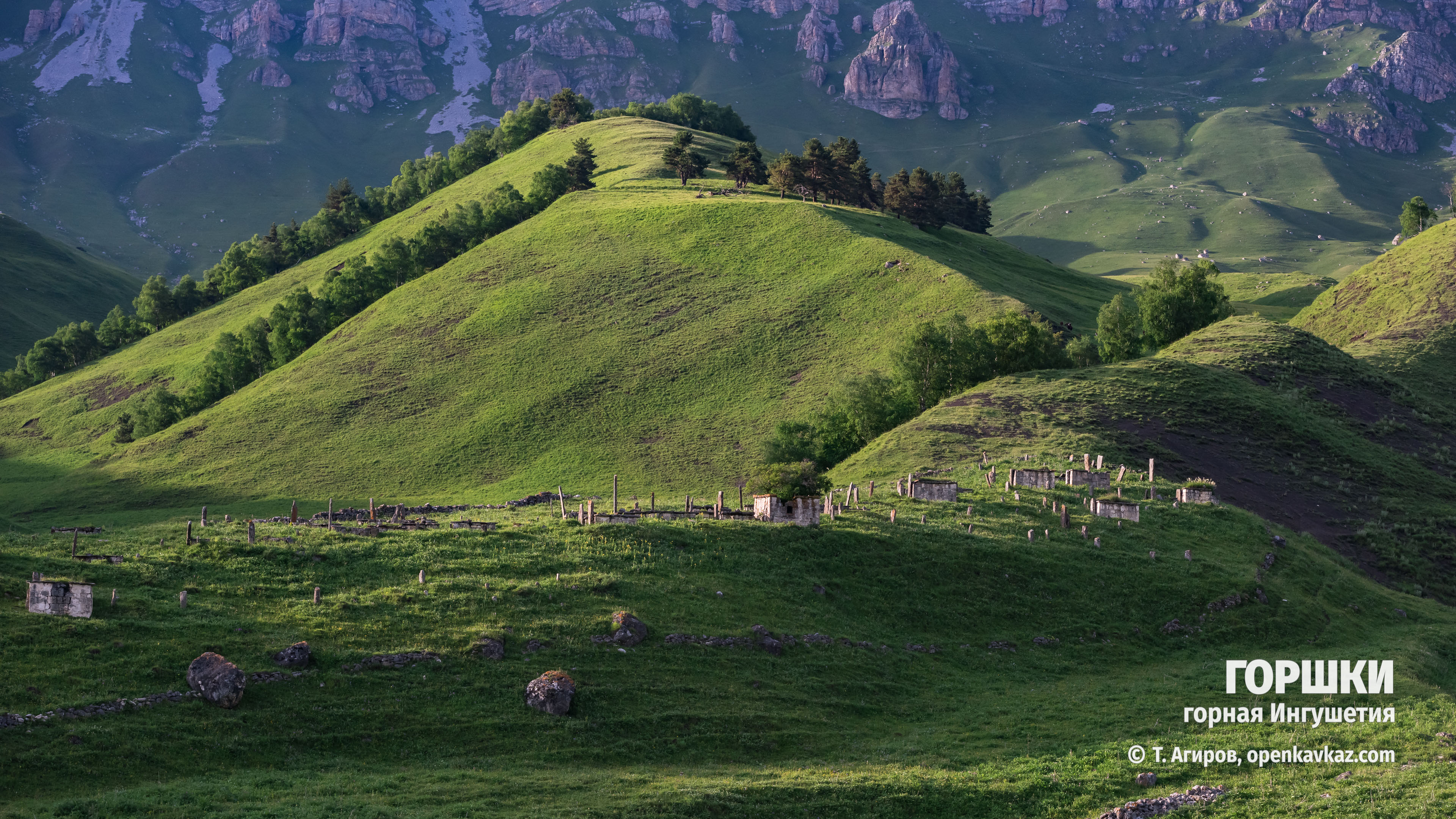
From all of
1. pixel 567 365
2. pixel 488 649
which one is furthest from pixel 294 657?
pixel 567 365

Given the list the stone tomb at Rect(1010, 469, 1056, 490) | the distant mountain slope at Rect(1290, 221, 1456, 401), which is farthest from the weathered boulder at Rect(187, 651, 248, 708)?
the distant mountain slope at Rect(1290, 221, 1456, 401)

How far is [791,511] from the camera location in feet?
176

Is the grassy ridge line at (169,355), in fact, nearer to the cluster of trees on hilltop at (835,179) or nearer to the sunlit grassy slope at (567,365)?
the sunlit grassy slope at (567,365)

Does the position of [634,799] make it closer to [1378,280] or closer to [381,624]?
[381,624]

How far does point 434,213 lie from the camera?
176625 millimetres

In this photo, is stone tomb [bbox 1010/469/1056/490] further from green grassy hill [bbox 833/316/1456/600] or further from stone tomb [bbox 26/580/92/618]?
stone tomb [bbox 26/580/92/618]

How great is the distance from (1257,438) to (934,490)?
37.2m

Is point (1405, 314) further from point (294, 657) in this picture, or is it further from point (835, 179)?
point (294, 657)

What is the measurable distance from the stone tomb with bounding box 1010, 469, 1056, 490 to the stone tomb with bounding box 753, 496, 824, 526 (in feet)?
54.3

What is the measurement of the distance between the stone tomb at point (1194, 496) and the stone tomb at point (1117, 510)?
6036 millimetres

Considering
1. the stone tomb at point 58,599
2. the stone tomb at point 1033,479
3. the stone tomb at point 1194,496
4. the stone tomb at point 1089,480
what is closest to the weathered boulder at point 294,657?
the stone tomb at point 58,599

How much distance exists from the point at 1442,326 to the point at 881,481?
91.4 metres

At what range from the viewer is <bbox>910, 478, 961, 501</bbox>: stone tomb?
199ft

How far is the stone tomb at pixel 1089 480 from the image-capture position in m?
65.5
